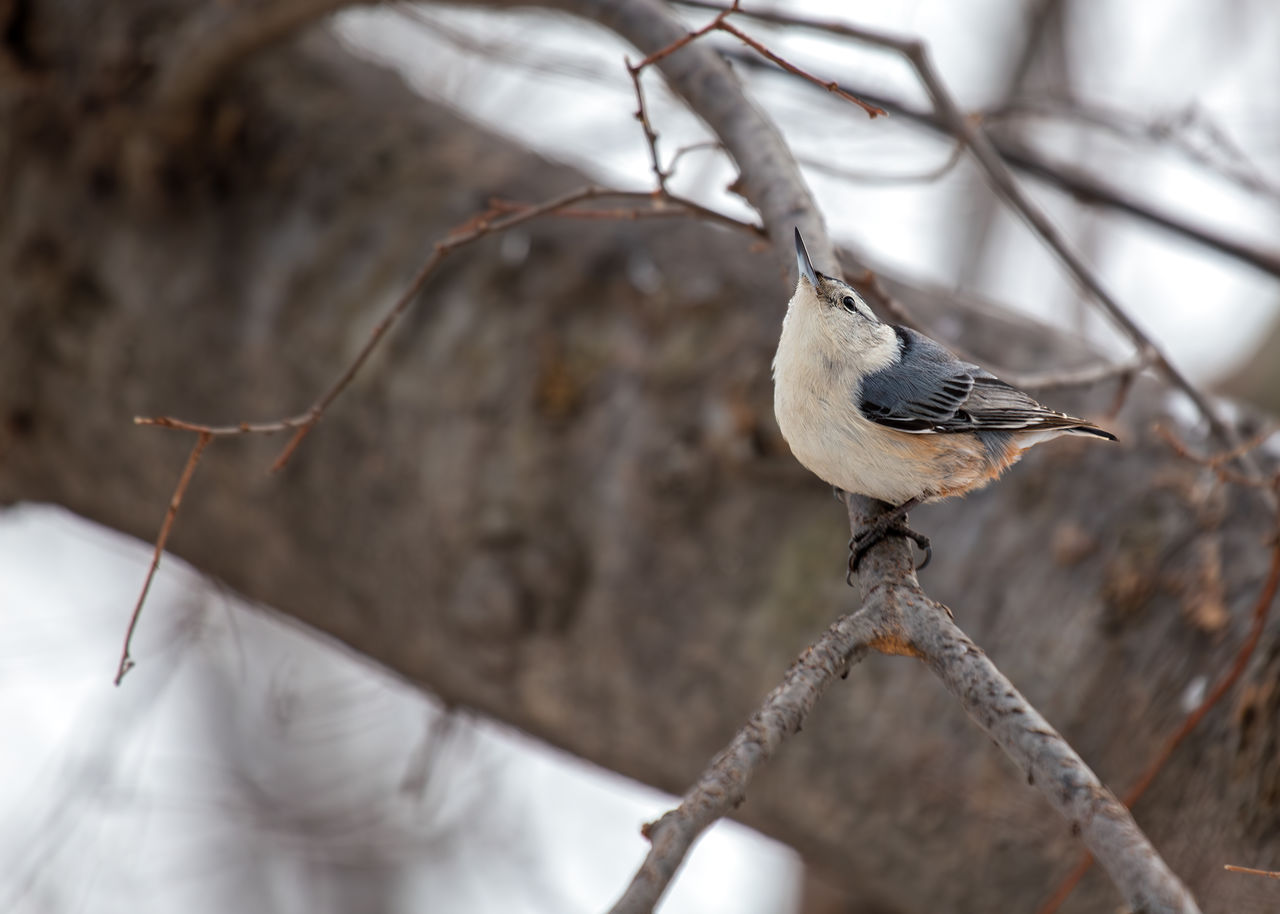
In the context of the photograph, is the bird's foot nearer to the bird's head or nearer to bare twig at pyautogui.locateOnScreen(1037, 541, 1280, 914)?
the bird's head

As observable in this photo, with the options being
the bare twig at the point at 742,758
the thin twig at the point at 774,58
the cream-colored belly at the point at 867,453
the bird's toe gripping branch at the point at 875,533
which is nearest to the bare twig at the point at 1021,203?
the cream-colored belly at the point at 867,453

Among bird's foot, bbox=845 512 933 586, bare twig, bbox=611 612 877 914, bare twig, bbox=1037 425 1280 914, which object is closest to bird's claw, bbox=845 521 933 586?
bird's foot, bbox=845 512 933 586

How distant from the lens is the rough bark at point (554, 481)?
1992 mm

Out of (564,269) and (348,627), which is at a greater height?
(564,269)

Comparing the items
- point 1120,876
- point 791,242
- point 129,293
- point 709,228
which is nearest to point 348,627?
point 129,293

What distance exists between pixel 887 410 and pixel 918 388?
133mm

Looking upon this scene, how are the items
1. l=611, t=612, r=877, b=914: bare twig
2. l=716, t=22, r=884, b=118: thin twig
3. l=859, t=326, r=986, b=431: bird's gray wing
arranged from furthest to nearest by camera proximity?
l=859, t=326, r=986, b=431: bird's gray wing
l=716, t=22, r=884, b=118: thin twig
l=611, t=612, r=877, b=914: bare twig

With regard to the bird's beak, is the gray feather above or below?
above

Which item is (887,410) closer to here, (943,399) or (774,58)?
(943,399)

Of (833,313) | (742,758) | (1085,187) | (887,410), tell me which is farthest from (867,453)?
(1085,187)

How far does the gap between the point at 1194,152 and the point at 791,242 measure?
126 cm

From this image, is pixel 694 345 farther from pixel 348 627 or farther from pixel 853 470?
pixel 348 627

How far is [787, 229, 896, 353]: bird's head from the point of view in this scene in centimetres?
172

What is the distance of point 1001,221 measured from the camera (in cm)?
738
